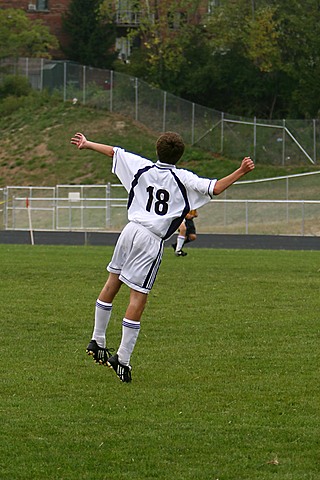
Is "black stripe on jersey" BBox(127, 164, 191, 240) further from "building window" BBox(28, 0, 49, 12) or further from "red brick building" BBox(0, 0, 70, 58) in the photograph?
"building window" BBox(28, 0, 49, 12)

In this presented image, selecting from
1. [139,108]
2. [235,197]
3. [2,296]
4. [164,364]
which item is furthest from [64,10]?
[164,364]

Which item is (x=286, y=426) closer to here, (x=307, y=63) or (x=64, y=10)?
(x=307, y=63)

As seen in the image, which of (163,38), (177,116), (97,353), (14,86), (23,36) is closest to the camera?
(97,353)

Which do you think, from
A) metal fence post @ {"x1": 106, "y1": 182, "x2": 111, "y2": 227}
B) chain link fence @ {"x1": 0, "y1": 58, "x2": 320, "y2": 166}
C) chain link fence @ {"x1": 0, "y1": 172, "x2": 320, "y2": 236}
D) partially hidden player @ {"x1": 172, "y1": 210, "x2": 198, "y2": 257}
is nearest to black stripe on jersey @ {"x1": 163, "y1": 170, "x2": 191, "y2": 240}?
partially hidden player @ {"x1": 172, "y1": 210, "x2": 198, "y2": 257}

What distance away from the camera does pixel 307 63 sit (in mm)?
60188

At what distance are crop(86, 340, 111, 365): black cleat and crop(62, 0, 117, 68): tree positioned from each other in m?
62.8

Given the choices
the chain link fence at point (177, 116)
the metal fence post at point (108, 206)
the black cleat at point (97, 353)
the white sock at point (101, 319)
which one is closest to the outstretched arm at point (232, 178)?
the white sock at point (101, 319)

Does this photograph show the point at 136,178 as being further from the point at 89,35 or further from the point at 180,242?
the point at 89,35

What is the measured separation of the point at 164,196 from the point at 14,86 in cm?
5576

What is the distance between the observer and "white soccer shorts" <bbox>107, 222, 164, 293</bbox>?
9359 mm

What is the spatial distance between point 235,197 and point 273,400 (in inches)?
1479

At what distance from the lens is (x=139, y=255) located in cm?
938

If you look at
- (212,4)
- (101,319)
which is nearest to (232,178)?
(101,319)

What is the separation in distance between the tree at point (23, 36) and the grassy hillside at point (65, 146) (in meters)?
6.05
